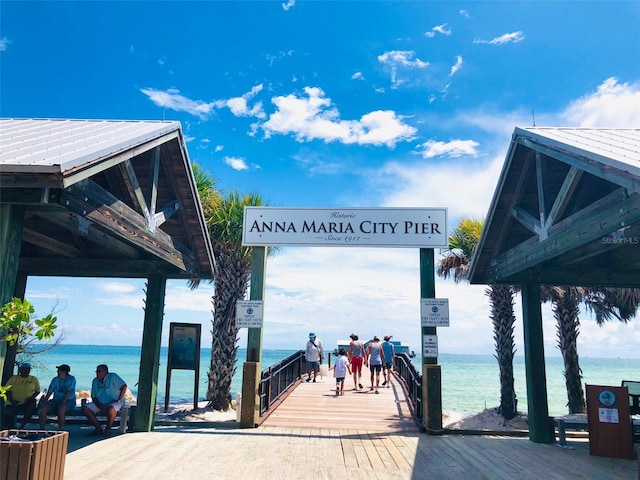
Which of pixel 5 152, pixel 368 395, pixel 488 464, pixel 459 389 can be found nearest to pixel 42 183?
pixel 5 152

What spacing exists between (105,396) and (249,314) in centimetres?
275

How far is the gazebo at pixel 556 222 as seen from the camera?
17.1 feet

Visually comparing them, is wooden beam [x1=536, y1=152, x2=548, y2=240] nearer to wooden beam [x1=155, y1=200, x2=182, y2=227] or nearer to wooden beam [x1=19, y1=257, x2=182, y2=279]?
wooden beam [x1=155, y1=200, x2=182, y2=227]

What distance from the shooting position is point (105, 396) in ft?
26.1

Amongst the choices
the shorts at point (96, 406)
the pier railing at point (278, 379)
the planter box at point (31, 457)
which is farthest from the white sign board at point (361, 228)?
the planter box at point (31, 457)

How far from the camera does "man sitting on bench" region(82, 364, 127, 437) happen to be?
7.78m

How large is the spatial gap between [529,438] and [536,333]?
1.82 meters

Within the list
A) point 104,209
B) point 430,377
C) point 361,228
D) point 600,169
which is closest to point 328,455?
point 430,377

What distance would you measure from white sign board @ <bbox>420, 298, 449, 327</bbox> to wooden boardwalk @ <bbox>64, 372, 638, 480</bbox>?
1.95 m

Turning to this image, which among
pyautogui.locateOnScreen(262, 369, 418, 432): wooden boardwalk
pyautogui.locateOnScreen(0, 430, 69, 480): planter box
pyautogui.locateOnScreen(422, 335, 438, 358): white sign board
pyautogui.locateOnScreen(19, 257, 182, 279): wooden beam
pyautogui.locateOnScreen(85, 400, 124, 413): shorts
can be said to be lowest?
pyautogui.locateOnScreen(262, 369, 418, 432): wooden boardwalk

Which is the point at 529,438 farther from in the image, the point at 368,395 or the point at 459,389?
the point at 459,389

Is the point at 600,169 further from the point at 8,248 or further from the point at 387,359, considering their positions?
the point at 387,359

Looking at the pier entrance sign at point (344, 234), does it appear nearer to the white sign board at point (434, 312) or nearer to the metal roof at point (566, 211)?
the white sign board at point (434, 312)

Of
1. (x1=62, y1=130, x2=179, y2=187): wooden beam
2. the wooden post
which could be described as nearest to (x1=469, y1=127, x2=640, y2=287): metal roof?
the wooden post
